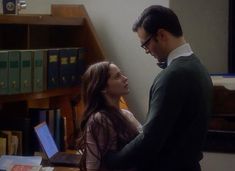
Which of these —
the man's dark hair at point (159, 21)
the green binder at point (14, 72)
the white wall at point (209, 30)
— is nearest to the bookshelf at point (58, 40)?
the green binder at point (14, 72)

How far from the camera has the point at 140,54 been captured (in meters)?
3.50

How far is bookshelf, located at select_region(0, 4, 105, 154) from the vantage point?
307 cm

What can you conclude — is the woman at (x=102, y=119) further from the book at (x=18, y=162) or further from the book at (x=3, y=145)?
the book at (x=3, y=145)

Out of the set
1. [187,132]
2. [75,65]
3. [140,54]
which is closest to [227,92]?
[140,54]

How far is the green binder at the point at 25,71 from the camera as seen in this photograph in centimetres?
285

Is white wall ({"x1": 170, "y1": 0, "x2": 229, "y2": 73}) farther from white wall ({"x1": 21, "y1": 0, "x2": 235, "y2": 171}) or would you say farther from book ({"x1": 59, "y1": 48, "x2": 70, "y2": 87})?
book ({"x1": 59, "y1": 48, "x2": 70, "y2": 87})

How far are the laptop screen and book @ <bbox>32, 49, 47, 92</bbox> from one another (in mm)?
233

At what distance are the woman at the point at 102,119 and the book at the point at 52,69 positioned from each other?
74cm

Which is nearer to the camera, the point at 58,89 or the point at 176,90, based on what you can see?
the point at 176,90

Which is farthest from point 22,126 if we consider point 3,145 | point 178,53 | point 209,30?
point 209,30

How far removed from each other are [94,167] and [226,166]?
141cm

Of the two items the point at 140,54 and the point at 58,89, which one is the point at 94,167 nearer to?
the point at 58,89

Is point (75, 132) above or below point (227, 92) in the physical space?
below

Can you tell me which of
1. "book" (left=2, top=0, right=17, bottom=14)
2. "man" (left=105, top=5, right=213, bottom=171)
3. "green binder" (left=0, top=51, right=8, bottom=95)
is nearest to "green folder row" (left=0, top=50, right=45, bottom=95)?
"green binder" (left=0, top=51, right=8, bottom=95)
